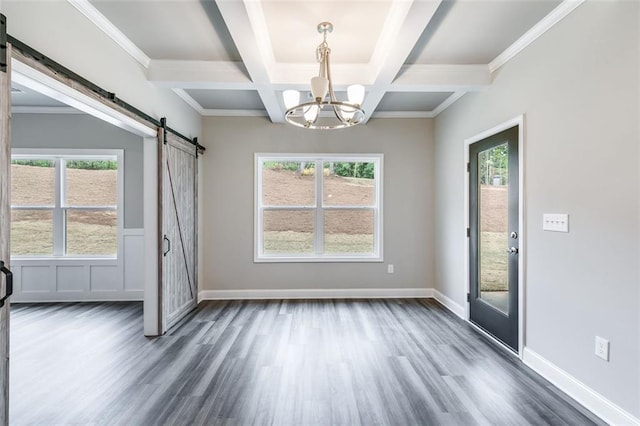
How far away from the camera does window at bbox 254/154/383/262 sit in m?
4.89

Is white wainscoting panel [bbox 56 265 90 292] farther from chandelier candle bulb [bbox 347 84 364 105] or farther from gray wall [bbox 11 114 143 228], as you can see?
chandelier candle bulb [bbox 347 84 364 105]

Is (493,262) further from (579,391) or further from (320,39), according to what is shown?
(320,39)

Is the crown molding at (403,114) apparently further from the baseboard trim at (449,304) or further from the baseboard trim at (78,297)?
the baseboard trim at (78,297)

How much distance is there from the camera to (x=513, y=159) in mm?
2955

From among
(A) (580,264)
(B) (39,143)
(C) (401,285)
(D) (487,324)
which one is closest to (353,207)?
(C) (401,285)

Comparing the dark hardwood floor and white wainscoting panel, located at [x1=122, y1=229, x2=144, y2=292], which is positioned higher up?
white wainscoting panel, located at [x1=122, y1=229, x2=144, y2=292]

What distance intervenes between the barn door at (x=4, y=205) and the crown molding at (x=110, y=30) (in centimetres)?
82

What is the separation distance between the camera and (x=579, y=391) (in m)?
2.21

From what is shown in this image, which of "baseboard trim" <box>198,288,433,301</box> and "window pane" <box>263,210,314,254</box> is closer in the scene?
"baseboard trim" <box>198,288,433,301</box>

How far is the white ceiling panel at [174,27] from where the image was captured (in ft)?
7.59

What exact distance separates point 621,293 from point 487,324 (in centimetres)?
162

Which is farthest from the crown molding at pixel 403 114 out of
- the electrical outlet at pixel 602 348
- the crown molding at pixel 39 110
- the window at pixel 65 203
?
the crown molding at pixel 39 110

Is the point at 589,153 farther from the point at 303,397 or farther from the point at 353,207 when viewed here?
the point at 353,207

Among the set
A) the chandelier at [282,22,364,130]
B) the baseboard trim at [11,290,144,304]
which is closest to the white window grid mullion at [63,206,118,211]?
the baseboard trim at [11,290,144,304]
